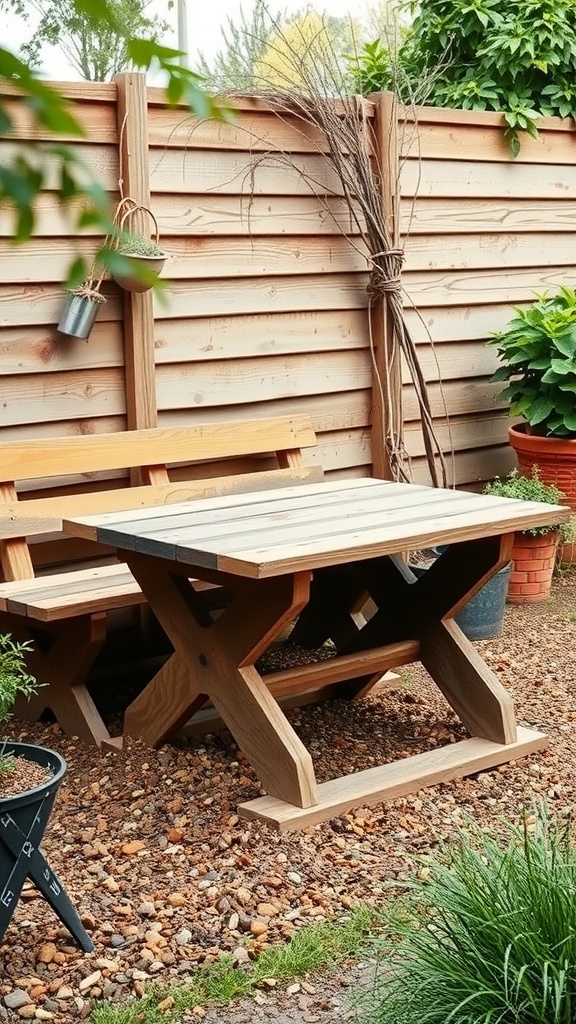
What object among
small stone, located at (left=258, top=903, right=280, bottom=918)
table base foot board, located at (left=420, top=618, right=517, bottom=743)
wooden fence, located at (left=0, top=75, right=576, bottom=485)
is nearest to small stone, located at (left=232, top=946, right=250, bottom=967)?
small stone, located at (left=258, top=903, right=280, bottom=918)

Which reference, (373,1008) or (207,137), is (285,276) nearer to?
(207,137)

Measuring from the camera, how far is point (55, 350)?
14.5ft

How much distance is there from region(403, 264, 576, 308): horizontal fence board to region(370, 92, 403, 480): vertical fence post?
0.28 m

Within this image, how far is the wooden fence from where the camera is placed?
14.5 ft

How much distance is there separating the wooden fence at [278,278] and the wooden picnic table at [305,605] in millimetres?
824

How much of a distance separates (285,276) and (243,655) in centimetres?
224

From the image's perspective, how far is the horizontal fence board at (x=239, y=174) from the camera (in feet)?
15.5

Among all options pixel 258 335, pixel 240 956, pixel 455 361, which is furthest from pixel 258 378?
pixel 240 956

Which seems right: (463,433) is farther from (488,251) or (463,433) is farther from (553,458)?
(488,251)

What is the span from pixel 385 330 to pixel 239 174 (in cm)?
99

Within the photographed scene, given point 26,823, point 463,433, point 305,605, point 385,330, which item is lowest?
point 26,823

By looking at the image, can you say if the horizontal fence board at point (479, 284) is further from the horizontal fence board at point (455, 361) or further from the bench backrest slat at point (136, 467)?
the bench backrest slat at point (136, 467)

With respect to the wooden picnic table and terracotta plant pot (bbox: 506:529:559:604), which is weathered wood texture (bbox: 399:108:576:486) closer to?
terracotta plant pot (bbox: 506:529:559:604)

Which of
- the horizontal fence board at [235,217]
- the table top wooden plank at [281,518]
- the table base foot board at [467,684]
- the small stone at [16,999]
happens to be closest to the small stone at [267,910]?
the small stone at [16,999]
